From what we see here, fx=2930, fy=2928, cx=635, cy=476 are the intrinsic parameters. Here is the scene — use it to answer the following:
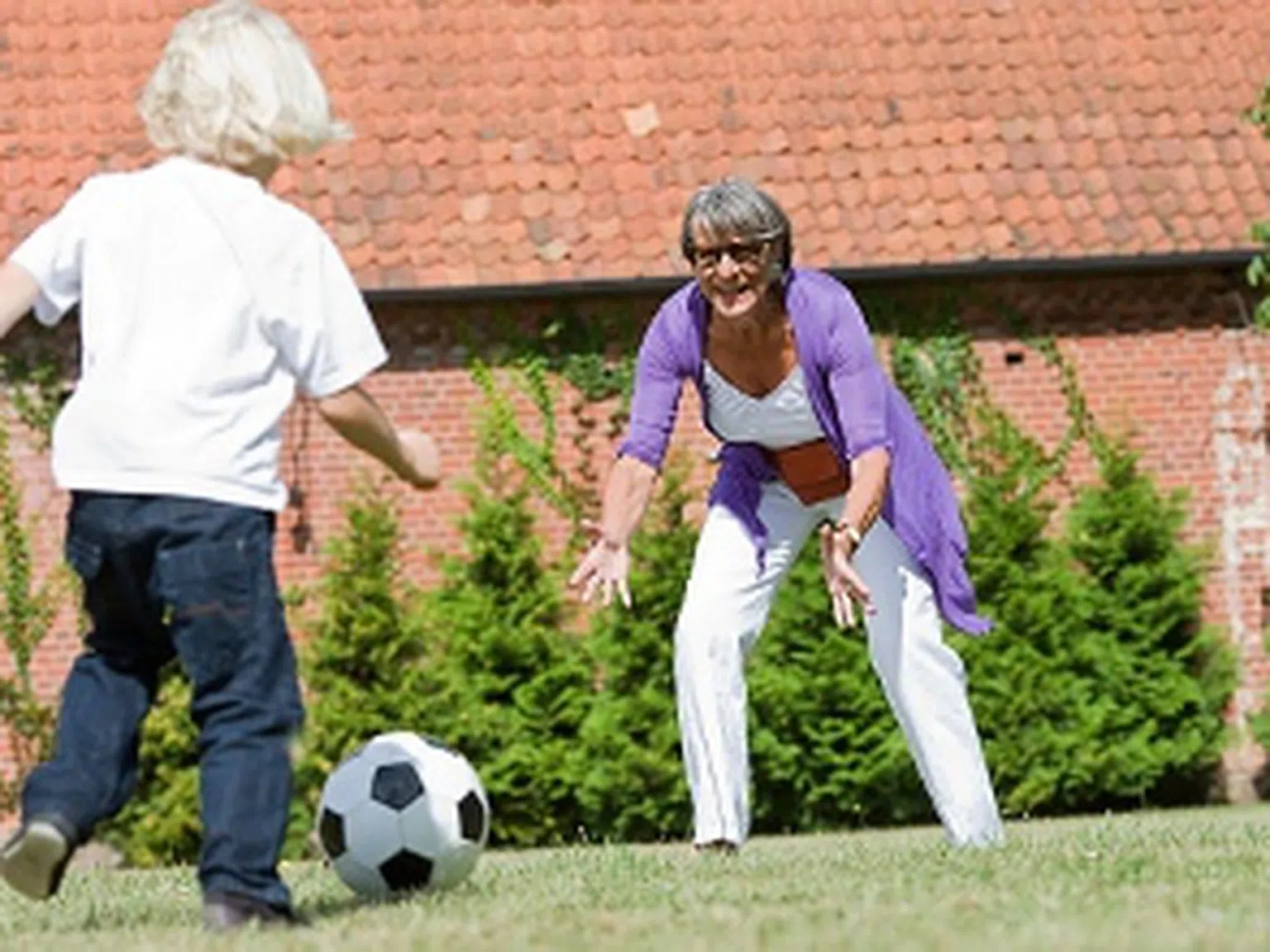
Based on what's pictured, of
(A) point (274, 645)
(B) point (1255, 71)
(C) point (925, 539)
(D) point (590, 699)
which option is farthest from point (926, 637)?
(B) point (1255, 71)

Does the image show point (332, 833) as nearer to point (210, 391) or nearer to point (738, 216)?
point (210, 391)

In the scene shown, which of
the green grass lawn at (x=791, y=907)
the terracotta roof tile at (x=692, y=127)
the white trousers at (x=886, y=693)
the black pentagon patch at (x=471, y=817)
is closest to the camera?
the green grass lawn at (x=791, y=907)

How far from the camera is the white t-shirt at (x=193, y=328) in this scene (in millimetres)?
6035

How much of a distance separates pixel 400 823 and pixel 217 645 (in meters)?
1.16

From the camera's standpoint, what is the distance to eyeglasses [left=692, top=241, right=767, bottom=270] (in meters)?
8.12

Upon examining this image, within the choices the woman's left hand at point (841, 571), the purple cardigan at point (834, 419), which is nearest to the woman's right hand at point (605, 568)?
the purple cardigan at point (834, 419)

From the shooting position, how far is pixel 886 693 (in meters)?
8.46

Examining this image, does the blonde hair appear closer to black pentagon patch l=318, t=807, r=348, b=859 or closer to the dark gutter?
black pentagon patch l=318, t=807, r=348, b=859

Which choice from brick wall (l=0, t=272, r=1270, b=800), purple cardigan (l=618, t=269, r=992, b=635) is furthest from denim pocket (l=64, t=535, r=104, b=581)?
brick wall (l=0, t=272, r=1270, b=800)

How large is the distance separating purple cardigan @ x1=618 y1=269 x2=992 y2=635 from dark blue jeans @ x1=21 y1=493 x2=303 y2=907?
7.85ft

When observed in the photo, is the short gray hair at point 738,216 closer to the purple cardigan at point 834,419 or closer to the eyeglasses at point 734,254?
the eyeglasses at point 734,254

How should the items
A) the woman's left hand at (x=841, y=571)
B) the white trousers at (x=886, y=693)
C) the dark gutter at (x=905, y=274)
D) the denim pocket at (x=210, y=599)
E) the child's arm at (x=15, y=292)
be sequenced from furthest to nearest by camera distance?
the dark gutter at (x=905, y=274) < the white trousers at (x=886, y=693) < the woman's left hand at (x=841, y=571) < the child's arm at (x=15, y=292) < the denim pocket at (x=210, y=599)

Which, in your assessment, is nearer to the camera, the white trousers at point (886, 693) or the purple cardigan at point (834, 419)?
the purple cardigan at point (834, 419)

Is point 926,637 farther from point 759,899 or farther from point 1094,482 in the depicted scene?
point 1094,482
